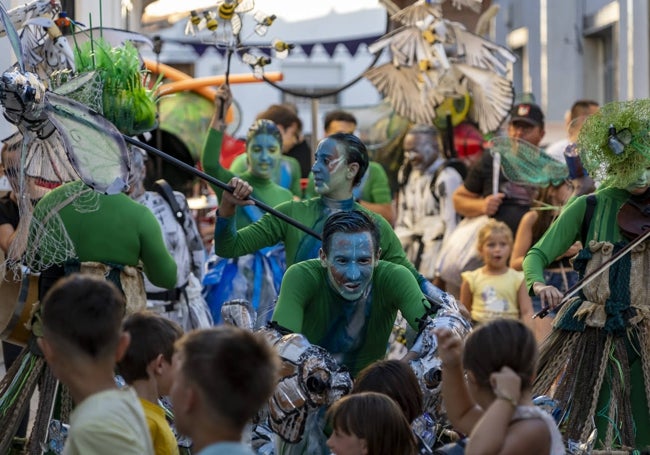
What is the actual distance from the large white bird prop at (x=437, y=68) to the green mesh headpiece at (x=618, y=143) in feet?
13.6

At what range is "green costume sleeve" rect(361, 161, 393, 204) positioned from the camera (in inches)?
438

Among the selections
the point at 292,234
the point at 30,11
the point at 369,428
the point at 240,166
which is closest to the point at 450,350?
the point at 369,428

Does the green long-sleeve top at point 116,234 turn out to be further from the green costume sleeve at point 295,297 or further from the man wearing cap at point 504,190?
the man wearing cap at point 504,190

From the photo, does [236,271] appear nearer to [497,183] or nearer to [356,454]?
[497,183]

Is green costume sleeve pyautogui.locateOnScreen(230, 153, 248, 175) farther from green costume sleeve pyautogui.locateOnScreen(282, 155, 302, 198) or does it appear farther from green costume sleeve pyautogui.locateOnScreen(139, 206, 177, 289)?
green costume sleeve pyautogui.locateOnScreen(139, 206, 177, 289)

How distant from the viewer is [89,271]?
22.6 feet

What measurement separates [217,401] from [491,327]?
3.11ft

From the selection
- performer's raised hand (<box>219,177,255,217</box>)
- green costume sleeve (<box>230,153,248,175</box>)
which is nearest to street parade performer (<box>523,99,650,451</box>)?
performer's raised hand (<box>219,177,255,217</box>)

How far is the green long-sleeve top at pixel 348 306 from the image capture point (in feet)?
19.4

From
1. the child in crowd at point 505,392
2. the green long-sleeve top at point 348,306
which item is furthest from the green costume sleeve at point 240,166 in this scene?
the child in crowd at point 505,392

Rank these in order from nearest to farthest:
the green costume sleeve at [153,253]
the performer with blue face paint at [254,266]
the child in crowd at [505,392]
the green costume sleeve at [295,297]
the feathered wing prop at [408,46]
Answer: the child in crowd at [505,392]
the green costume sleeve at [295,297]
the green costume sleeve at [153,253]
the performer with blue face paint at [254,266]
the feathered wing prop at [408,46]

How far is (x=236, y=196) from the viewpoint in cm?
647

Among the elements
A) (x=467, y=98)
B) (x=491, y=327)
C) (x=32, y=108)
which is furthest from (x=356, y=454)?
(x=467, y=98)

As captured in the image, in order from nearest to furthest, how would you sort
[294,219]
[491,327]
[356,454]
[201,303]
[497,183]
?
[491,327]
[356,454]
[294,219]
[201,303]
[497,183]
